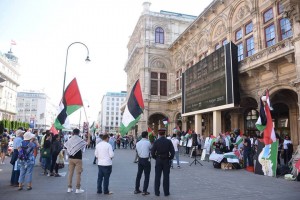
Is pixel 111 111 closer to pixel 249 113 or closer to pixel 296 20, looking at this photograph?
pixel 249 113

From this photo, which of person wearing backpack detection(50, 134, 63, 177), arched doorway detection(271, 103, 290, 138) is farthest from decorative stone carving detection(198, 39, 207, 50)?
person wearing backpack detection(50, 134, 63, 177)

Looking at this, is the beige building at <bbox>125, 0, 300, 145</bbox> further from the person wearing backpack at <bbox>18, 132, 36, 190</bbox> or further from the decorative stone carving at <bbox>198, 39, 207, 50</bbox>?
the person wearing backpack at <bbox>18, 132, 36, 190</bbox>

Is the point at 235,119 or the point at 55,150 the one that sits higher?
the point at 235,119

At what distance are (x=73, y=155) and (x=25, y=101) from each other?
127802 millimetres

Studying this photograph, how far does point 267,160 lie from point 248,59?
28.5 ft

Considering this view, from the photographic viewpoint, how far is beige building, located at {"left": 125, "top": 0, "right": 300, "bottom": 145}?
46.7ft

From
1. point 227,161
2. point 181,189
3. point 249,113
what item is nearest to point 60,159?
point 181,189

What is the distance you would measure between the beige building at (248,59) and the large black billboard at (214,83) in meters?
0.84

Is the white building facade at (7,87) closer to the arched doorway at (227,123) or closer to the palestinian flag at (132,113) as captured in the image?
the arched doorway at (227,123)

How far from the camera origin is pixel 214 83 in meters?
19.3

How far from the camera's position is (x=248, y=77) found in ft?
58.6

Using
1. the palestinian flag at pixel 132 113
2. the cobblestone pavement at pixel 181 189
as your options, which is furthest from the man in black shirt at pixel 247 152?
the palestinian flag at pixel 132 113

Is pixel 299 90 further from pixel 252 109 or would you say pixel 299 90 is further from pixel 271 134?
pixel 252 109

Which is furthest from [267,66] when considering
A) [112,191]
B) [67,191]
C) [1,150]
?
[1,150]
